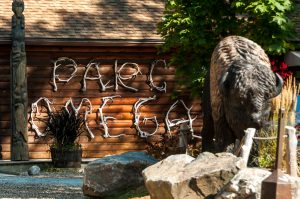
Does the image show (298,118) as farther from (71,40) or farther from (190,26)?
(71,40)

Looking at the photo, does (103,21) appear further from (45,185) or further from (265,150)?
(265,150)

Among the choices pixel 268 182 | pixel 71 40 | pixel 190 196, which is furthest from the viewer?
pixel 71 40

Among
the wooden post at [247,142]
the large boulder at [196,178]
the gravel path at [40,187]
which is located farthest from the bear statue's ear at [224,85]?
the gravel path at [40,187]

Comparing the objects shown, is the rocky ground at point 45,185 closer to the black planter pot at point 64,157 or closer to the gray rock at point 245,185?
the black planter pot at point 64,157

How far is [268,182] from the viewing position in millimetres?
5707

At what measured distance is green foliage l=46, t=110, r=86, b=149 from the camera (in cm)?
1706

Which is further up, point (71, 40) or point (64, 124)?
point (71, 40)

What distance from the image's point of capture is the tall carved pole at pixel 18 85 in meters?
17.6

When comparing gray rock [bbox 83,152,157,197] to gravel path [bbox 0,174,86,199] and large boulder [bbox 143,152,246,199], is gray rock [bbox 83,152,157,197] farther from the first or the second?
large boulder [bbox 143,152,246,199]

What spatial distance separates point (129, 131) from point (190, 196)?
419 inches

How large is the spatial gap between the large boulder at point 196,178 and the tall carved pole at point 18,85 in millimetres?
8769

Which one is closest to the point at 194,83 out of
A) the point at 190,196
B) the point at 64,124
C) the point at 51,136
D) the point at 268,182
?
the point at 64,124

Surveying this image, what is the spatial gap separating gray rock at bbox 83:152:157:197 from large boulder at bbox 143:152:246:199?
77.5 inches

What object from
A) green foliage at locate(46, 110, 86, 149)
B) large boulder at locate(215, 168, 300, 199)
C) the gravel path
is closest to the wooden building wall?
green foliage at locate(46, 110, 86, 149)
